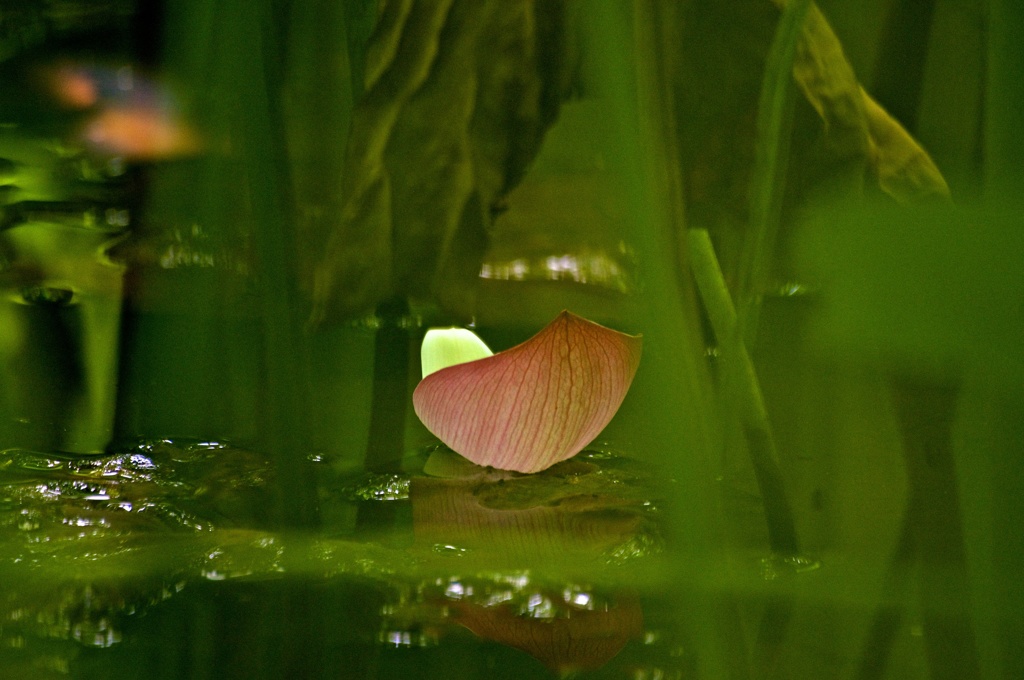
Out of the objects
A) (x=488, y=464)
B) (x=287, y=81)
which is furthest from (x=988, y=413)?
(x=287, y=81)

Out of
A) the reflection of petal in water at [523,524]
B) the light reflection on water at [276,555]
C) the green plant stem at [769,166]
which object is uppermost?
the green plant stem at [769,166]

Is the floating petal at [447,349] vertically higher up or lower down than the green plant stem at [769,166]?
lower down

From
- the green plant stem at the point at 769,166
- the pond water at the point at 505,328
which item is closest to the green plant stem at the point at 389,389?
the pond water at the point at 505,328

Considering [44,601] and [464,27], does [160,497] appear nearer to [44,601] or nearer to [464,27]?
[44,601]

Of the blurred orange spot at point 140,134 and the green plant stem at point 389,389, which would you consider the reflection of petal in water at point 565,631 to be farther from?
the blurred orange spot at point 140,134

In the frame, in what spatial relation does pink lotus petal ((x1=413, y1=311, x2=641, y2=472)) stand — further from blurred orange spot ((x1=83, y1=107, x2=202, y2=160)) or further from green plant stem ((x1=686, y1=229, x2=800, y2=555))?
blurred orange spot ((x1=83, y1=107, x2=202, y2=160))

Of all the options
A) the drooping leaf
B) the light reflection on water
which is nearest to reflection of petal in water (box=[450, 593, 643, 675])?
the light reflection on water

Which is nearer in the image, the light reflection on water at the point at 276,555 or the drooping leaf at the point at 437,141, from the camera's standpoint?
the light reflection on water at the point at 276,555

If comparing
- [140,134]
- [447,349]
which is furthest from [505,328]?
[140,134]
